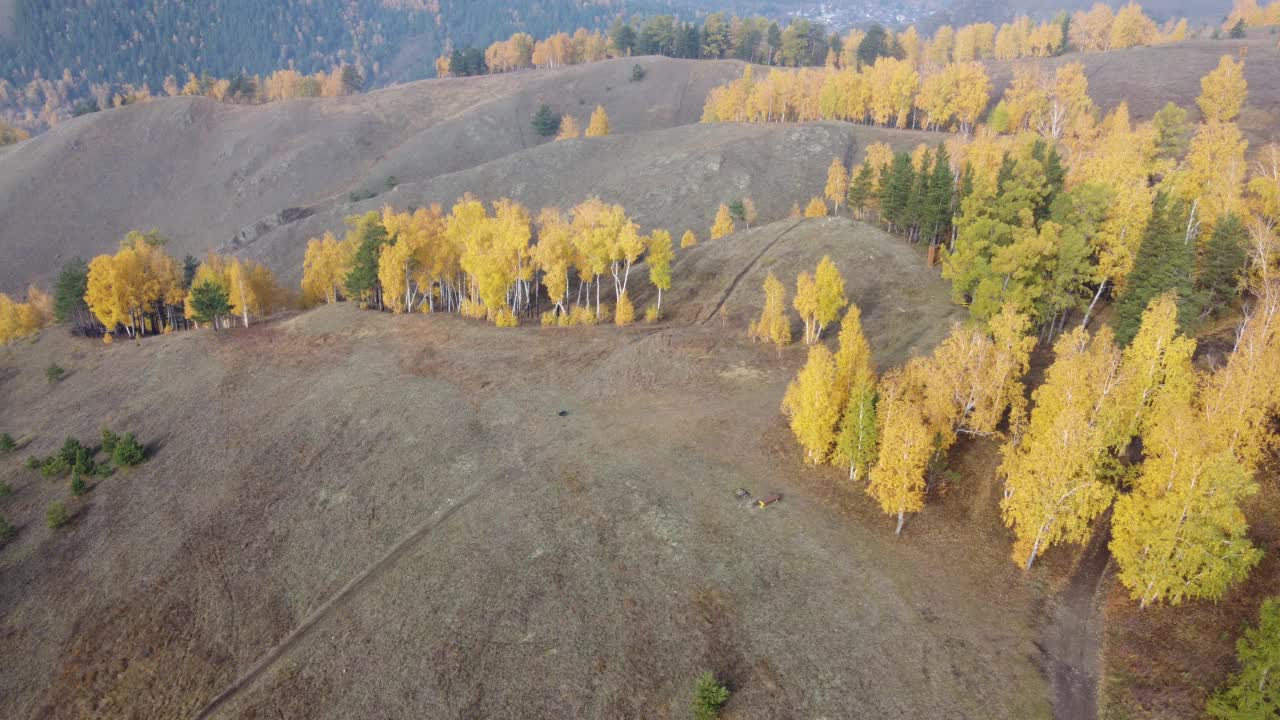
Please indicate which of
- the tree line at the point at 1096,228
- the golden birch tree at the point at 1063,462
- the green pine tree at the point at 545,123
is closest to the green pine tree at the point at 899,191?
the tree line at the point at 1096,228

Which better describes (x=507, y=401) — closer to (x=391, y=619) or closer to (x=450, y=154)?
(x=391, y=619)

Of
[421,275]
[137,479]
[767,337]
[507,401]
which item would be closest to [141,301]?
[421,275]

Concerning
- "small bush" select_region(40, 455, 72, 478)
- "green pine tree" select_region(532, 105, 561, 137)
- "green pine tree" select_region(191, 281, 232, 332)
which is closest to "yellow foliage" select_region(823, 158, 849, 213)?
"green pine tree" select_region(191, 281, 232, 332)

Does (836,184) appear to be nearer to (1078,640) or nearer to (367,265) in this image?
(367,265)

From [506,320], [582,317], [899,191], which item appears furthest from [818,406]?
[899,191]

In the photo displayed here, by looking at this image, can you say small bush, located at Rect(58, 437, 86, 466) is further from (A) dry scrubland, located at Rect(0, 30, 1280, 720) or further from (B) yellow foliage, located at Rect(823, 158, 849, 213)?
(B) yellow foliage, located at Rect(823, 158, 849, 213)

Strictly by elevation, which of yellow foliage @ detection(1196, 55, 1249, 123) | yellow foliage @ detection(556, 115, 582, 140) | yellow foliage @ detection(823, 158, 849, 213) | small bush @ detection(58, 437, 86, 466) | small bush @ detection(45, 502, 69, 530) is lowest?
small bush @ detection(45, 502, 69, 530)
